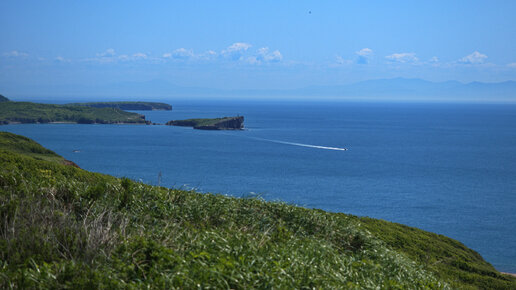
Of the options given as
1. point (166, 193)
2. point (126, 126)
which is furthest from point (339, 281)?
point (126, 126)

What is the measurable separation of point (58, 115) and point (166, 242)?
182 meters

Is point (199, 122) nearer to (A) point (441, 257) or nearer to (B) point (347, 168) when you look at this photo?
(B) point (347, 168)

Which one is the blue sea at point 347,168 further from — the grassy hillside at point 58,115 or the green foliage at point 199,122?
the grassy hillside at point 58,115

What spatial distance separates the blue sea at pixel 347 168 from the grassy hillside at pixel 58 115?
1433cm

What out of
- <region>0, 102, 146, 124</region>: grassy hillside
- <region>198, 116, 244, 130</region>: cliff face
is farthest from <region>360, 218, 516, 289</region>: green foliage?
<region>0, 102, 146, 124</region>: grassy hillside

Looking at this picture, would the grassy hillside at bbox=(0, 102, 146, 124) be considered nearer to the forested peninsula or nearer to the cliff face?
the forested peninsula

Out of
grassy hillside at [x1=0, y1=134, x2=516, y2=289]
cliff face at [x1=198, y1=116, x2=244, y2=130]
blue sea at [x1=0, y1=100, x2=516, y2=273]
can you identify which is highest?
grassy hillside at [x1=0, y1=134, x2=516, y2=289]

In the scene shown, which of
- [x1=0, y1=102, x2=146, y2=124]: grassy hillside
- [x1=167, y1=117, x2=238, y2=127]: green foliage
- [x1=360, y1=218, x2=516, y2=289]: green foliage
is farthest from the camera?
[x1=0, y1=102, x2=146, y2=124]: grassy hillside

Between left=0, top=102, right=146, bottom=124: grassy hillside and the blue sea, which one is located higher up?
left=0, top=102, right=146, bottom=124: grassy hillside

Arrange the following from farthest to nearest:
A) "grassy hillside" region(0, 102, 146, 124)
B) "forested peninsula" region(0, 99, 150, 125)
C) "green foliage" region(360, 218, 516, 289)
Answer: "grassy hillside" region(0, 102, 146, 124) < "forested peninsula" region(0, 99, 150, 125) < "green foliage" region(360, 218, 516, 289)

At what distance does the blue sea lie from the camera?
61991mm

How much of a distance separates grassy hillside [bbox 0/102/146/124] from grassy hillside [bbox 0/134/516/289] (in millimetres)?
166266

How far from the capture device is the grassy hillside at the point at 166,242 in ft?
23.6

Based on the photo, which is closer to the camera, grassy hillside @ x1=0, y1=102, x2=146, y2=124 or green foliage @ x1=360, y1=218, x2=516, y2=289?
green foliage @ x1=360, y1=218, x2=516, y2=289
